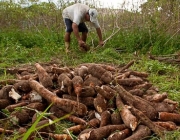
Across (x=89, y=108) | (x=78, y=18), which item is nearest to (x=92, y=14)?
(x=78, y=18)

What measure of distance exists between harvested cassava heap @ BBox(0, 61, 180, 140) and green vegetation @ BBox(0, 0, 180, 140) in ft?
4.97

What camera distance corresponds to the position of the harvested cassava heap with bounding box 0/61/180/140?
2.12 metres

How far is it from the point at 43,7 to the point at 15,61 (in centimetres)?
509

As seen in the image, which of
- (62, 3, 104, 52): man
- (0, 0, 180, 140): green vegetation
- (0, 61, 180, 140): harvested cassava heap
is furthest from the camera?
(62, 3, 104, 52): man

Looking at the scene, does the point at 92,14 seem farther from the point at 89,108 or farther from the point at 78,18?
the point at 89,108

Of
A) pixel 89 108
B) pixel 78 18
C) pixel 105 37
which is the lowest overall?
pixel 89 108

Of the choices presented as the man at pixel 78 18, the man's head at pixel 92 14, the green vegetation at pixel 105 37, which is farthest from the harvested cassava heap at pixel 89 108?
the man's head at pixel 92 14

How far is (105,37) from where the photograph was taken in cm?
811

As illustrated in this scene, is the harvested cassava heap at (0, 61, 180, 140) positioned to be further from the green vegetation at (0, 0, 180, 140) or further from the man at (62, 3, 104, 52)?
the man at (62, 3, 104, 52)

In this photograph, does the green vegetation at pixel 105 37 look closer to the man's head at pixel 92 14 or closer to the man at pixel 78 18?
the man at pixel 78 18

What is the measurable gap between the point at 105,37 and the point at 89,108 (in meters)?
5.69

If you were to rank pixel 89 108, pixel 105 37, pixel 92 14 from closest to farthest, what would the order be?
pixel 89 108
pixel 92 14
pixel 105 37

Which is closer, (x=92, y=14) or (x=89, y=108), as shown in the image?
(x=89, y=108)

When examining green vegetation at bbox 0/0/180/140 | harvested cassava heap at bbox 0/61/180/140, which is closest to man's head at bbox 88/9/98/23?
green vegetation at bbox 0/0/180/140
